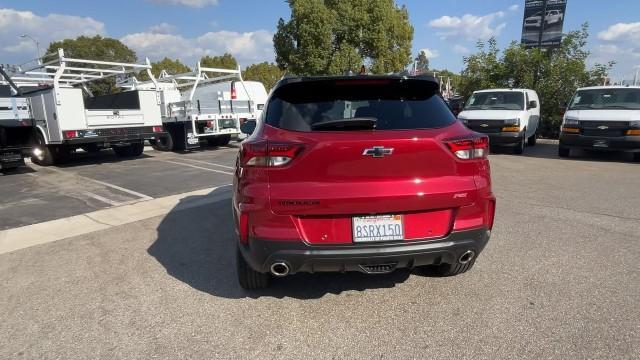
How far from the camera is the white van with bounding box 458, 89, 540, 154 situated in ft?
37.8

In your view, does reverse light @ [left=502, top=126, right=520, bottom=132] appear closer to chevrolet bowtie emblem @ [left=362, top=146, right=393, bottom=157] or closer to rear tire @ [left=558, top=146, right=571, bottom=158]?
rear tire @ [left=558, top=146, right=571, bottom=158]

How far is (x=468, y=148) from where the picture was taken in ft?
9.36

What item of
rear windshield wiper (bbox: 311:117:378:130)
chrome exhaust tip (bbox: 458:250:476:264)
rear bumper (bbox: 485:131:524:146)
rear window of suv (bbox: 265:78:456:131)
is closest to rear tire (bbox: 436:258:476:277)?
chrome exhaust tip (bbox: 458:250:476:264)

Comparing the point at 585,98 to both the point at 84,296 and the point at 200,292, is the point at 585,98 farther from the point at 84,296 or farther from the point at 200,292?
the point at 84,296

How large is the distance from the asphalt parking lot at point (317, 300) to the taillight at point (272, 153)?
3.73ft

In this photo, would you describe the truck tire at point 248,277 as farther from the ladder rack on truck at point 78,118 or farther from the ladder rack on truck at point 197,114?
the ladder rack on truck at point 197,114

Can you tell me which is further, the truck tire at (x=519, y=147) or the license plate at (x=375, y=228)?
the truck tire at (x=519, y=147)

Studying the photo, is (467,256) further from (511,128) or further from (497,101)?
(497,101)

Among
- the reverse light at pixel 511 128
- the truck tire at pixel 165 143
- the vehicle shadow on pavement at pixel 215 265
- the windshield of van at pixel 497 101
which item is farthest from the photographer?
the truck tire at pixel 165 143

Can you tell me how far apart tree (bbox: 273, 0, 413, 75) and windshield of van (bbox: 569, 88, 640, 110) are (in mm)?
18790

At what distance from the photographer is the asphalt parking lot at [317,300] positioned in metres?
2.66

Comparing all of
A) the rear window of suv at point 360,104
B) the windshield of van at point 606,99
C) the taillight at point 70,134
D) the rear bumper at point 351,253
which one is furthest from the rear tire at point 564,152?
the taillight at point 70,134

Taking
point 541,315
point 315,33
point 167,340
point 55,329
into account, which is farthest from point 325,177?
point 315,33

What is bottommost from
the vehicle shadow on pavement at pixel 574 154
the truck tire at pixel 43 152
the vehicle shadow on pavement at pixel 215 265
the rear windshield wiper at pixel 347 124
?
the vehicle shadow on pavement at pixel 574 154
